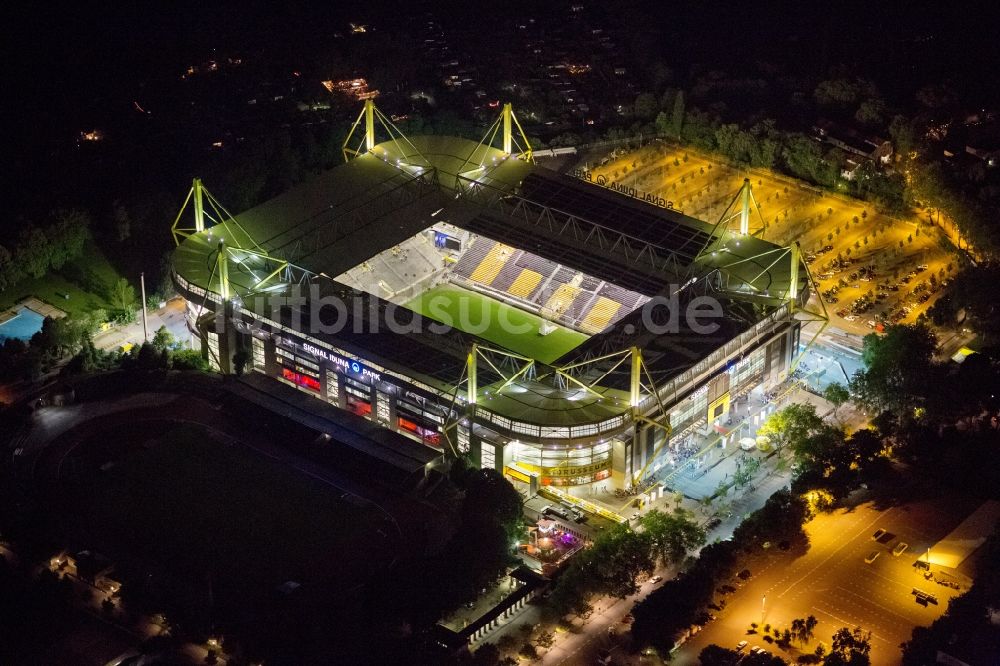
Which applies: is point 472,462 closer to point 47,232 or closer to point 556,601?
point 556,601

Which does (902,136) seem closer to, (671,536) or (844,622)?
(671,536)

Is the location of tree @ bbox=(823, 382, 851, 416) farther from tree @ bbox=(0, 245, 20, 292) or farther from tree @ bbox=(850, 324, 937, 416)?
tree @ bbox=(0, 245, 20, 292)

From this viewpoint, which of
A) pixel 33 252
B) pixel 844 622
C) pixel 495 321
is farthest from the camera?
pixel 33 252

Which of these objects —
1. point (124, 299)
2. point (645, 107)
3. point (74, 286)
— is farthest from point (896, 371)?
point (74, 286)

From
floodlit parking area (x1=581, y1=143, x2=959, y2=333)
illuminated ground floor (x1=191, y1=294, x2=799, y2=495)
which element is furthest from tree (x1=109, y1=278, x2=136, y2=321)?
floodlit parking area (x1=581, y1=143, x2=959, y2=333)

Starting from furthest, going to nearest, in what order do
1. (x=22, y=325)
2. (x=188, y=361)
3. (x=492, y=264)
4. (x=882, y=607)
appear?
(x=492, y=264) → (x=22, y=325) → (x=188, y=361) → (x=882, y=607)

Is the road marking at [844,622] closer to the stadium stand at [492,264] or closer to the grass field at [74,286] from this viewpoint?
the stadium stand at [492,264]

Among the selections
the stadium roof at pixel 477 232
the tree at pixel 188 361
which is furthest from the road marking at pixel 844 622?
the tree at pixel 188 361
